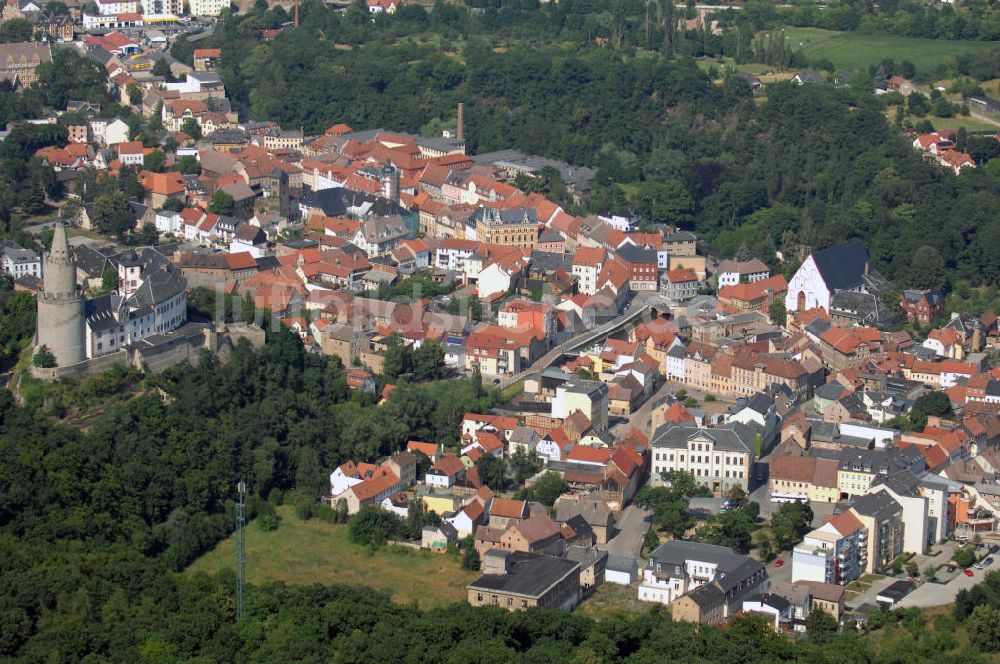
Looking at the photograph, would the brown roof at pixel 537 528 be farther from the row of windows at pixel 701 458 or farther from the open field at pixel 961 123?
the open field at pixel 961 123

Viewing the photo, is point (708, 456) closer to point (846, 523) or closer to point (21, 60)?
point (846, 523)

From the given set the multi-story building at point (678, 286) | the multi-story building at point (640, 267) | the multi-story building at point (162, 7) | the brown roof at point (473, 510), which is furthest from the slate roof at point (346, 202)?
the multi-story building at point (162, 7)

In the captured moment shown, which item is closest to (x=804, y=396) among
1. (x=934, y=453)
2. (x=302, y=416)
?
(x=934, y=453)

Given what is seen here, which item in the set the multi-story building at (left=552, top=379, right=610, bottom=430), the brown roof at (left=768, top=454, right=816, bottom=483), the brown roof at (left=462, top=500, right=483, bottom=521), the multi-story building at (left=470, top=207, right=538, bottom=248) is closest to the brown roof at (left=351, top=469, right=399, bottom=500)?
the brown roof at (left=462, top=500, right=483, bottom=521)

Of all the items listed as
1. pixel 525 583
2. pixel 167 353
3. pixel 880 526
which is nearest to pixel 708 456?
pixel 880 526

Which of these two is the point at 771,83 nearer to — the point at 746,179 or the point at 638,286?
the point at 746,179
